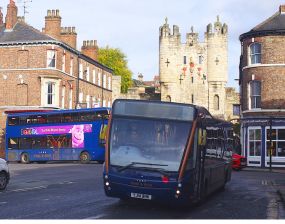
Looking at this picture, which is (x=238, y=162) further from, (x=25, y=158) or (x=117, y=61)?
(x=117, y=61)

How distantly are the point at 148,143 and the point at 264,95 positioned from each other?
1188 inches

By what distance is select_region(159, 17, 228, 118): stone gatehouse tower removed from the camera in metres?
91.2

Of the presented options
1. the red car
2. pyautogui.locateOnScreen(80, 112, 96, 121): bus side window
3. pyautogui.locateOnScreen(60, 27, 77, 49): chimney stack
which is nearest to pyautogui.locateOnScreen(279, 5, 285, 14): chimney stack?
the red car

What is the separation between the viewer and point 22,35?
51.8m

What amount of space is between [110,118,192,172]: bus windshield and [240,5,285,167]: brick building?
28.6 meters

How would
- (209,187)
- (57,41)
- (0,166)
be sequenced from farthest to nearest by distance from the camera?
(57,41)
(0,166)
(209,187)

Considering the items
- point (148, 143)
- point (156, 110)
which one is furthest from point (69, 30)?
point (148, 143)

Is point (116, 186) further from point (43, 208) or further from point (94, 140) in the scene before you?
point (94, 140)

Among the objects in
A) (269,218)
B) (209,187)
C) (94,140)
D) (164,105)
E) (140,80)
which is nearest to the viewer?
(269,218)

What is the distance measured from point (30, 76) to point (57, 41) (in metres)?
4.51

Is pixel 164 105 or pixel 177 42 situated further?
pixel 177 42

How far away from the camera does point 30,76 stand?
50.8 metres

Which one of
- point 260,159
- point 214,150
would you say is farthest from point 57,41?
point 214,150

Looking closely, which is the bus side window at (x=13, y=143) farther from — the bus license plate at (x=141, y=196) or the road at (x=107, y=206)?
the bus license plate at (x=141, y=196)
